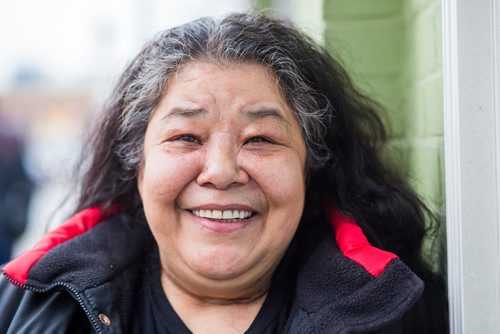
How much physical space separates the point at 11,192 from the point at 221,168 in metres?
3.89

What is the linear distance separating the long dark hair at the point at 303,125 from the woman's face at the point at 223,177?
0.23ft

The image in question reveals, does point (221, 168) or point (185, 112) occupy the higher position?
point (185, 112)

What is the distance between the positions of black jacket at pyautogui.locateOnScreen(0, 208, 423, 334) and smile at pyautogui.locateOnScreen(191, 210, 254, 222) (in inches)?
10.9

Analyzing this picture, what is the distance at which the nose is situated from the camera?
167 centimetres

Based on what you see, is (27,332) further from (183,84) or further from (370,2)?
(370,2)

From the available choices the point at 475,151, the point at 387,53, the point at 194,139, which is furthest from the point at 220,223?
the point at 387,53

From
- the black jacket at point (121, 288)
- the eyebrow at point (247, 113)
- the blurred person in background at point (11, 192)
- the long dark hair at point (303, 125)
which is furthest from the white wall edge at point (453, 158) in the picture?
the blurred person in background at point (11, 192)

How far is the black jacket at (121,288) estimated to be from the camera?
62.6 inches

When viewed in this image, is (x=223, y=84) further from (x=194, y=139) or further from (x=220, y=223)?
(x=220, y=223)

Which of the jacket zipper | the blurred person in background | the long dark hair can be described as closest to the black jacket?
the jacket zipper

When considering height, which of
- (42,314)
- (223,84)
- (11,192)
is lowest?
(11,192)

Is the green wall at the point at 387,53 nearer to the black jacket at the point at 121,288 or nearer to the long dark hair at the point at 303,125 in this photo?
the long dark hair at the point at 303,125

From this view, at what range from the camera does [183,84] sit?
70.1 inches

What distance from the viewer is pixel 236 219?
177 cm
